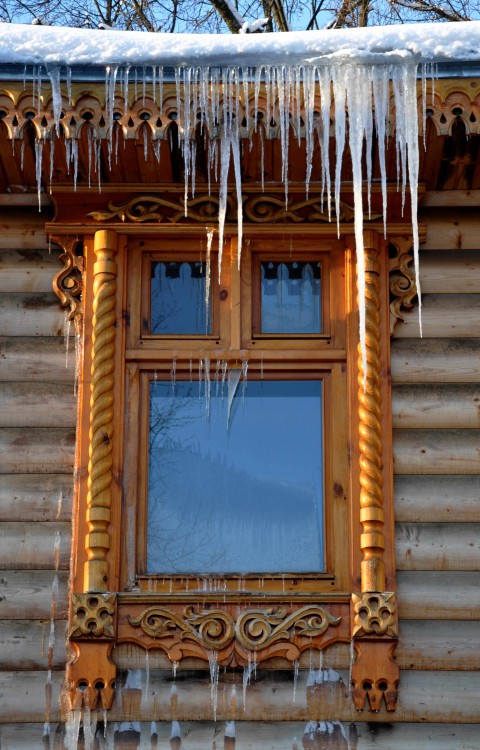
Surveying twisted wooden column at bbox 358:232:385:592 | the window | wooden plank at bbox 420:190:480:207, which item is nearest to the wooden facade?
wooden plank at bbox 420:190:480:207

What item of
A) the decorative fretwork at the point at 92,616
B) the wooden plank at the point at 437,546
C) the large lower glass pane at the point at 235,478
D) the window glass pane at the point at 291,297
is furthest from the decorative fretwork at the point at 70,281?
the wooden plank at the point at 437,546

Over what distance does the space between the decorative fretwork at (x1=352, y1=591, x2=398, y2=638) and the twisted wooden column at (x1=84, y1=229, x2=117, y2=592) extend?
108 cm

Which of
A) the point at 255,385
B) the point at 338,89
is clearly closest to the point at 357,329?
the point at 255,385

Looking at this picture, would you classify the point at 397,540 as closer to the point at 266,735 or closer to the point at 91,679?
the point at 266,735

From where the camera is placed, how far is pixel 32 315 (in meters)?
6.43

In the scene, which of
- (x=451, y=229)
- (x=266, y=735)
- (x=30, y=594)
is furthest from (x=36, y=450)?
(x=451, y=229)

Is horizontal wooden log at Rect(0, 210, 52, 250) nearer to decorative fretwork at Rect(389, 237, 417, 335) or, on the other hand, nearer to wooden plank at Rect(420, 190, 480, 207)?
decorative fretwork at Rect(389, 237, 417, 335)

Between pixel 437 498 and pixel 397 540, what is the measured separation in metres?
0.26

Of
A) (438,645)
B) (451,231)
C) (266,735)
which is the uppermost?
(451,231)

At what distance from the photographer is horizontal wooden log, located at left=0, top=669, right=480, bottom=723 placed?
19.0 feet

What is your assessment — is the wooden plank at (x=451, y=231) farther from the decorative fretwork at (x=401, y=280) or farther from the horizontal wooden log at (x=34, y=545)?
the horizontal wooden log at (x=34, y=545)

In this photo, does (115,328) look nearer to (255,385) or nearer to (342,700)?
(255,385)

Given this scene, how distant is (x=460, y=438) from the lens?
6188 mm

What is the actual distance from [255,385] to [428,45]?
1674 mm
